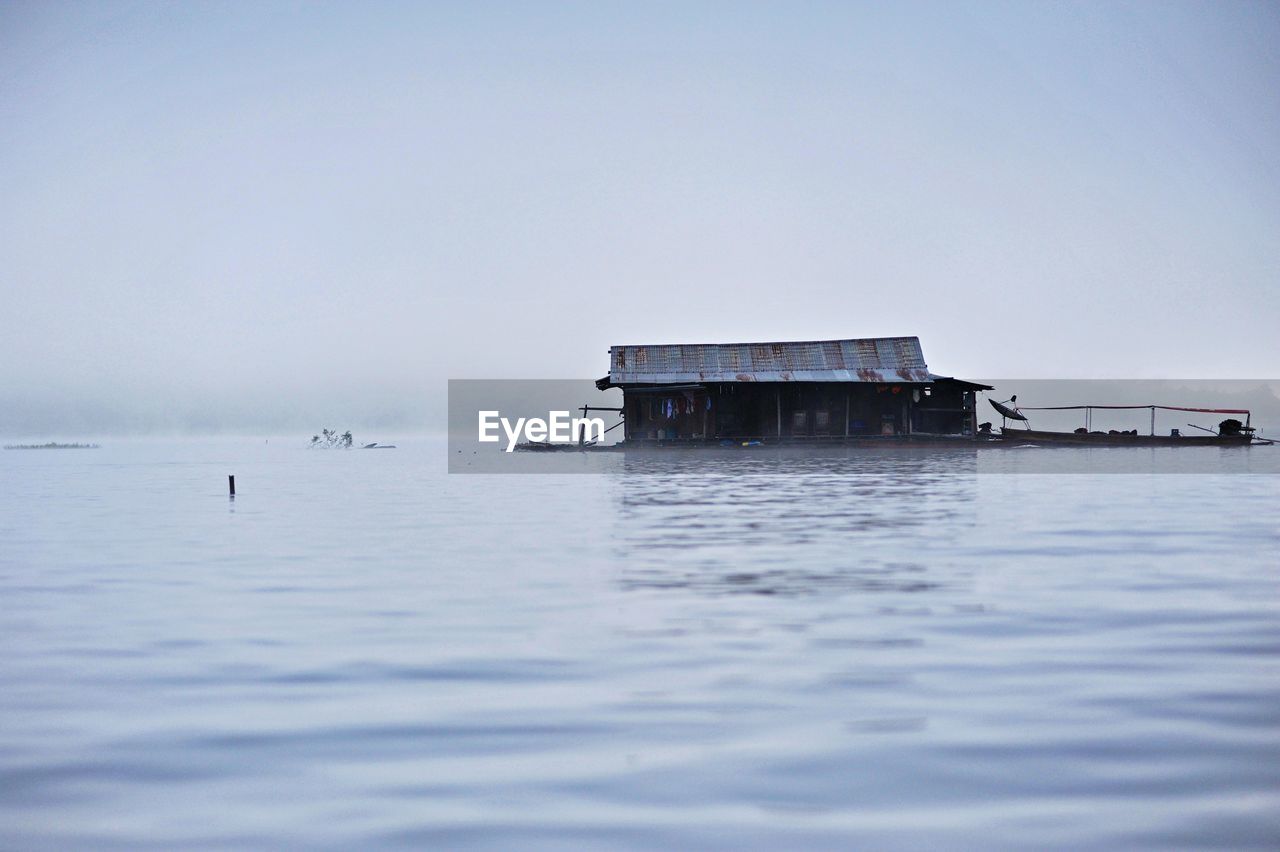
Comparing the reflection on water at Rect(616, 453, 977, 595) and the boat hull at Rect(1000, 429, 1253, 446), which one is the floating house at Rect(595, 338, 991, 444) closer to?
the boat hull at Rect(1000, 429, 1253, 446)

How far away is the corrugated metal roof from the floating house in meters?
0.10

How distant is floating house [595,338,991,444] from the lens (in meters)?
47.0

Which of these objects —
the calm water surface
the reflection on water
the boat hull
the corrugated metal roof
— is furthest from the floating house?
the calm water surface

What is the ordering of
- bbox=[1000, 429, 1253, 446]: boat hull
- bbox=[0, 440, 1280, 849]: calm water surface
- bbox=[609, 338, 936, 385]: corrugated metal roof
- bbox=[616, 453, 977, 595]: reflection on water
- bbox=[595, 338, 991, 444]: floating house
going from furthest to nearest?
bbox=[1000, 429, 1253, 446]: boat hull → bbox=[609, 338, 936, 385]: corrugated metal roof → bbox=[595, 338, 991, 444]: floating house → bbox=[616, 453, 977, 595]: reflection on water → bbox=[0, 440, 1280, 849]: calm water surface

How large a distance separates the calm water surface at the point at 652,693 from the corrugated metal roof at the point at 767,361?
33.2 metres

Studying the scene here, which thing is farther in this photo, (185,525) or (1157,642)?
(185,525)

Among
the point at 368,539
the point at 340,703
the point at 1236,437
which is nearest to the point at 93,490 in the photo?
the point at 368,539

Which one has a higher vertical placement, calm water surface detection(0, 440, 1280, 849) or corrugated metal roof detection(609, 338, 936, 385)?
corrugated metal roof detection(609, 338, 936, 385)

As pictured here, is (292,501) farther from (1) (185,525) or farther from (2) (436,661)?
(2) (436,661)

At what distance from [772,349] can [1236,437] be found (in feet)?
85.9

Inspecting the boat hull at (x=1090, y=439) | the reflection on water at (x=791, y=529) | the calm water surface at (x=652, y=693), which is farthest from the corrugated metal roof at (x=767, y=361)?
the calm water surface at (x=652, y=693)

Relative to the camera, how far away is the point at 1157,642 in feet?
25.6

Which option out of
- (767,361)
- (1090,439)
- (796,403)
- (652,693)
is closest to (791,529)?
(652,693)

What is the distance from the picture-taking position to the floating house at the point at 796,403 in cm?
4700
